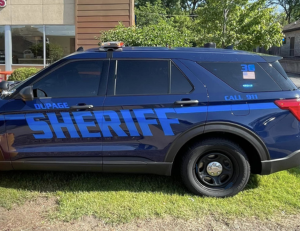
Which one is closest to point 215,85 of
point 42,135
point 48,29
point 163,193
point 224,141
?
point 224,141

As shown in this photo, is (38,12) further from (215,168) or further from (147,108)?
(215,168)

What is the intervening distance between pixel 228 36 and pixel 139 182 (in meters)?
6.67

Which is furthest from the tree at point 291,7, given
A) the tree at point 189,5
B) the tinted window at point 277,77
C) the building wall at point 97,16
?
the tinted window at point 277,77

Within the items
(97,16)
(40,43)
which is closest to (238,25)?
(97,16)

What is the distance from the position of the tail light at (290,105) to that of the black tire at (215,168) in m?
0.66

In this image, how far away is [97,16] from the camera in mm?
11484

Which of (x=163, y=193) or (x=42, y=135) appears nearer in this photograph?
(x=42, y=135)

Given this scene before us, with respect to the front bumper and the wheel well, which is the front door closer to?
the wheel well

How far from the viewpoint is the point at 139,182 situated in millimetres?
3924

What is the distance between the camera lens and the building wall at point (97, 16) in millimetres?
11297

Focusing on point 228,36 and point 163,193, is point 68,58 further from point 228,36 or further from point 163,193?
point 228,36

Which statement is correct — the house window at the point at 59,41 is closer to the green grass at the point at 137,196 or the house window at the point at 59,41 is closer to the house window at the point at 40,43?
the house window at the point at 40,43

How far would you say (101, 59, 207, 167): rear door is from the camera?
10.9 feet

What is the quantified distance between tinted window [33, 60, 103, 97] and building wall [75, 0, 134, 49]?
27.2 feet
